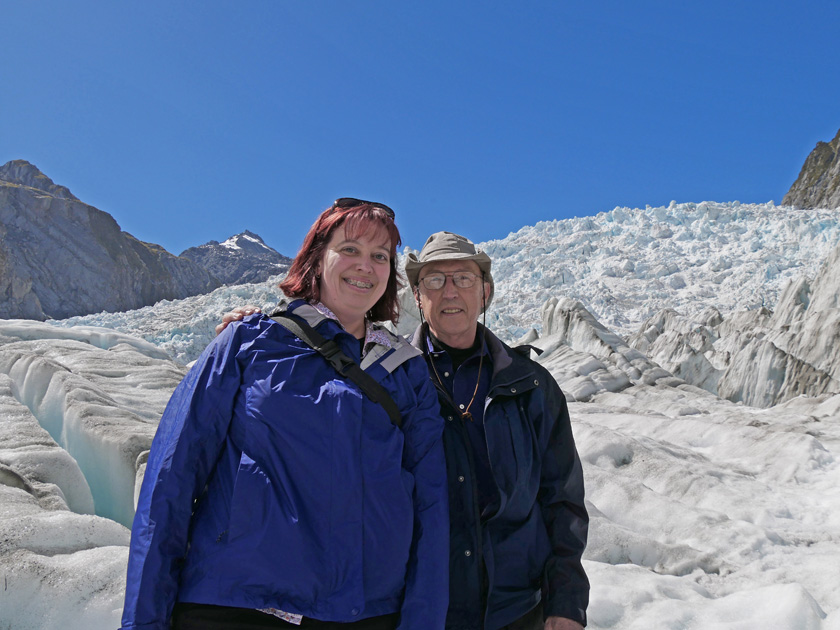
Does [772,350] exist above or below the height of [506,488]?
above

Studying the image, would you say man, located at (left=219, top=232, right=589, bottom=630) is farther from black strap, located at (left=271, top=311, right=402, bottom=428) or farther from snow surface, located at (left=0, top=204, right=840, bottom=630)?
snow surface, located at (left=0, top=204, right=840, bottom=630)

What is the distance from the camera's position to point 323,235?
6.76ft

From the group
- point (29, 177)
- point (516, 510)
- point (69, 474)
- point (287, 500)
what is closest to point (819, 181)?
point (516, 510)

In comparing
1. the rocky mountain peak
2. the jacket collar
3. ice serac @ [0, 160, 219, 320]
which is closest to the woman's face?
the jacket collar

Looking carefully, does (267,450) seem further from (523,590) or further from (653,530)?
(653,530)

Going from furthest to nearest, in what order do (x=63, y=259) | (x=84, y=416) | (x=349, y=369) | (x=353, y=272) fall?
(x=63, y=259), (x=84, y=416), (x=353, y=272), (x=349, y=369)

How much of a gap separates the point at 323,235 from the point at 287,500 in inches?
35.2

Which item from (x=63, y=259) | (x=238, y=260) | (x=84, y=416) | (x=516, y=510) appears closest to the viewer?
(x=516, y=510)

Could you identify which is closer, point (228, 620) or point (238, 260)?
point (228, 620)

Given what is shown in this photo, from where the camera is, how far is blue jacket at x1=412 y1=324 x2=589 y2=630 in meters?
1.98

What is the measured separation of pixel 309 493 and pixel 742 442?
8750 mm

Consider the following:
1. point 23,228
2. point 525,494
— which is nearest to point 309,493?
point 525,494

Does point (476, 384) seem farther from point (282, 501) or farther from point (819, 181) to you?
point (819, 181)

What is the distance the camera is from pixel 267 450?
64.8 inches
